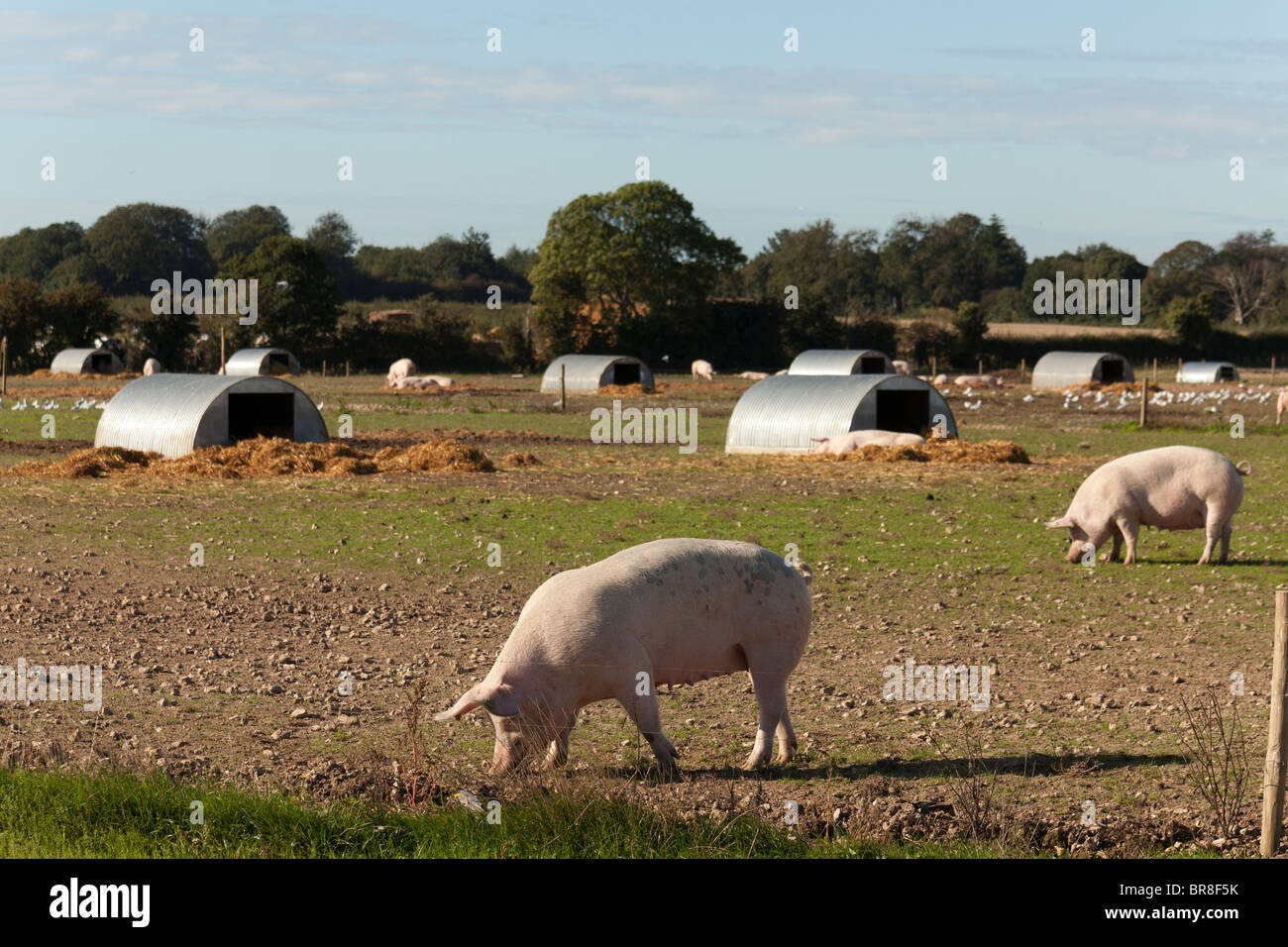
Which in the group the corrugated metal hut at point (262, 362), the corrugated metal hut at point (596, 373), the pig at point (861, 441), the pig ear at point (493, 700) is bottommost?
the pig ear at point (493, 700)

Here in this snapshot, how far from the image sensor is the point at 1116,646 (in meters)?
11.3

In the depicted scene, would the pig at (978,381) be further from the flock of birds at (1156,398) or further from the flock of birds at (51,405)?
the flock of birds at (51,405)

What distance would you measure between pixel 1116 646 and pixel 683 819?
6.07 metres

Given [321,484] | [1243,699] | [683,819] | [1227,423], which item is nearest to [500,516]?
[321,484]

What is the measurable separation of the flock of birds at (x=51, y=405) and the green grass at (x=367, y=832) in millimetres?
39477

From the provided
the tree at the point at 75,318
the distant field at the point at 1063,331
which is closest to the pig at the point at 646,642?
the tree at the point at 75,318

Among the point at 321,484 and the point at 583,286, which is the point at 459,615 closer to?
the point at 321,484

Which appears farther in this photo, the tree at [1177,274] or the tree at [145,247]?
the tree at [145,247]

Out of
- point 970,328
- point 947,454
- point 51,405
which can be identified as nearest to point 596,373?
point 51,405

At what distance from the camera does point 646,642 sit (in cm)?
768

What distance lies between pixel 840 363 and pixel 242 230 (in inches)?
4388

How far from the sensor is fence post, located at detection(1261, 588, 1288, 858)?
618 centimetres

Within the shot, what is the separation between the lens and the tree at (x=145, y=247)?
131250 millimetres

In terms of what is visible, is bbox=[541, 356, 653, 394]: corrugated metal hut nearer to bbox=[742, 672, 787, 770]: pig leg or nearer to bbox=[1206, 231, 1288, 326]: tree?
bbox=[742, 672, 787, 770]: pig leg
